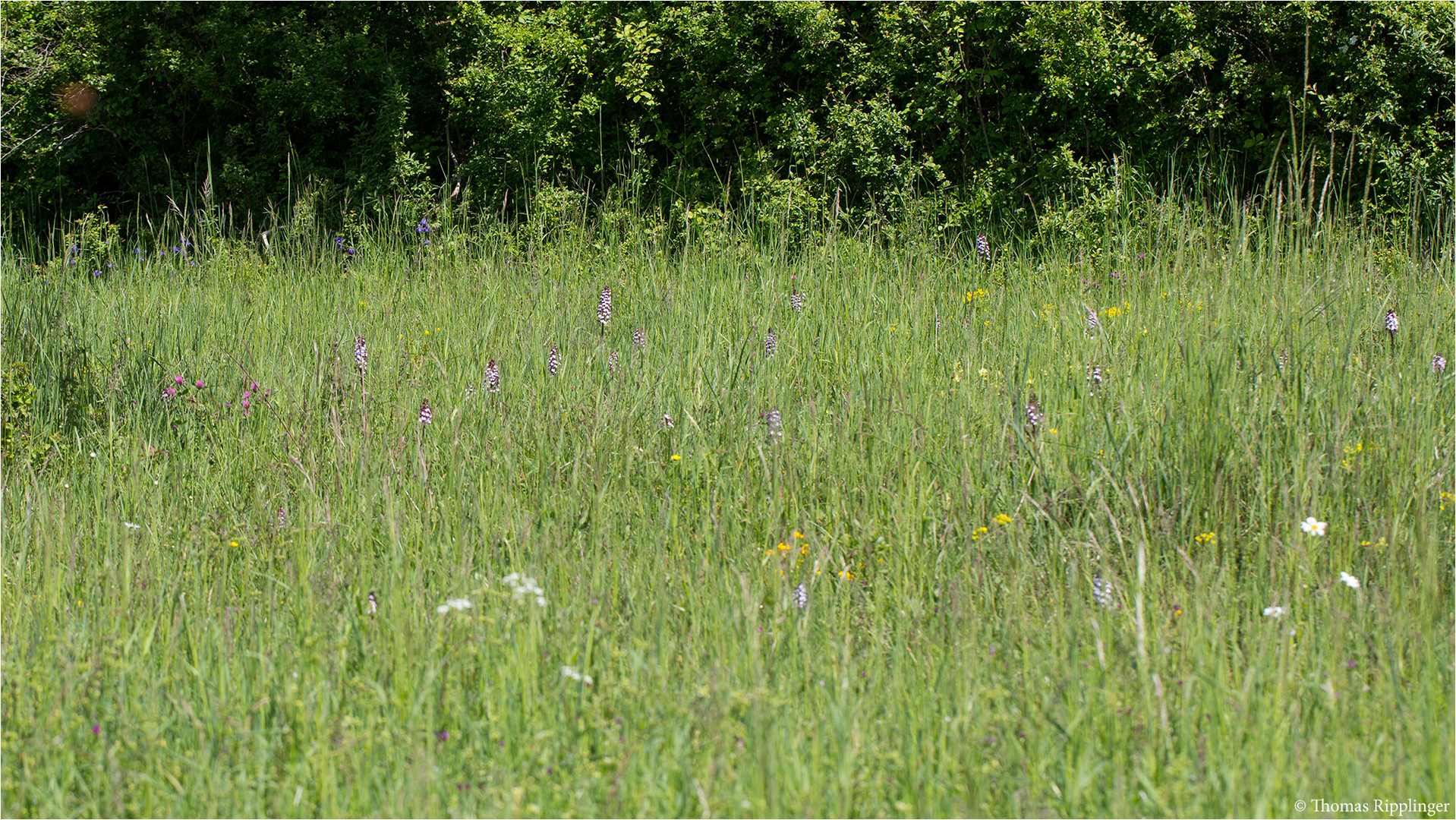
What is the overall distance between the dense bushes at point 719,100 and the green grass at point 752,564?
9.95 feet

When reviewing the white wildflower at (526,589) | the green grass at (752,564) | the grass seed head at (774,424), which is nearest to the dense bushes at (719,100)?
the green grass at (752,564)

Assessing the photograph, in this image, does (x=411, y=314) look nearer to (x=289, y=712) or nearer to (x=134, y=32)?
(x=289, y=712)

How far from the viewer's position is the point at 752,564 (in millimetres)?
2361

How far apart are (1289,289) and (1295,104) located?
12.3ft

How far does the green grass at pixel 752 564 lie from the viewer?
171 cm

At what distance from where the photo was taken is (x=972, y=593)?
2.27 metres

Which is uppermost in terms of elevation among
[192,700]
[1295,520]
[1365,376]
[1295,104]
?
[1295,104]

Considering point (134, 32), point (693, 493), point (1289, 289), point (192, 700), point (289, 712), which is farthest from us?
point (134, 32)

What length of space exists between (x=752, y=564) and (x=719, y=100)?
5971 mm

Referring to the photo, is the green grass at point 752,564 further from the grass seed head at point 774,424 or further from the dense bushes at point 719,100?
the dense bushes at point 719,100

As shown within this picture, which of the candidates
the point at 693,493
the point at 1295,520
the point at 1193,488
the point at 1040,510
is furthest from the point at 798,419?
the point at 1295,520

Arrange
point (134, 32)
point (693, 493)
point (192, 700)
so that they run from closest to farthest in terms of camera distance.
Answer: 1. point (192, 700)
2. point (693, 493)
3. point (134, 32)

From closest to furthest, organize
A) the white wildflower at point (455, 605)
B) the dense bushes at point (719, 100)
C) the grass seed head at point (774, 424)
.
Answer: the white wildflower at point (455, 605) → the grass seed head at point (774, 424) → the dense bushes at point (719, 100)

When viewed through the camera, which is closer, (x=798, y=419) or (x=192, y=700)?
(x=192, y=700)
